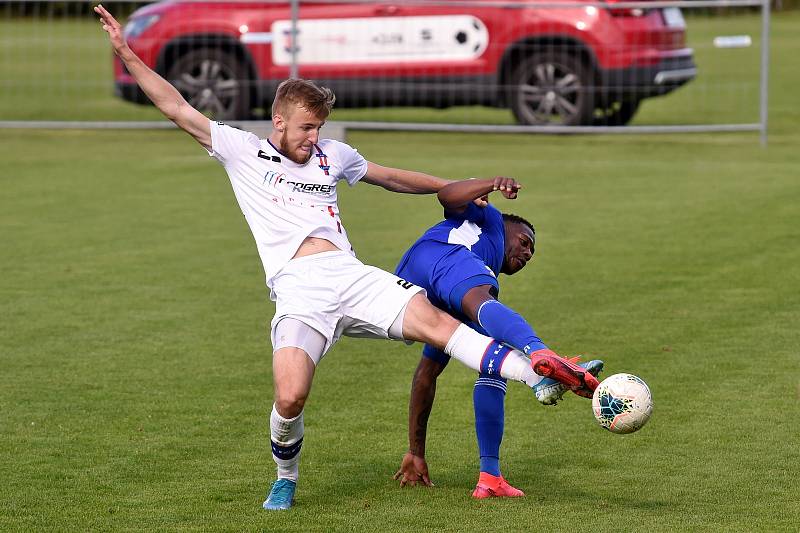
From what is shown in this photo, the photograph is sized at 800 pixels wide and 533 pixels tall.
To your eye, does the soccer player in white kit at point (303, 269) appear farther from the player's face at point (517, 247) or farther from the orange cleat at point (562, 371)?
the player's face at point (517, 247)

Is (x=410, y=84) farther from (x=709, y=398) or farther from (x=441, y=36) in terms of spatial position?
(x=709, y=398)

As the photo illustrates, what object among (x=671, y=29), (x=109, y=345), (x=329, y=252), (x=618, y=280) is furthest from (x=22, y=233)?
(x=671, y=29)

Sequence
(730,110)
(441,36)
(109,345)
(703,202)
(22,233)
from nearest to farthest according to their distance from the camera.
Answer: (109,345)
(22,233)
(703,202)
(441,36)
(730,110)

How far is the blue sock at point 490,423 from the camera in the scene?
6.44 meters

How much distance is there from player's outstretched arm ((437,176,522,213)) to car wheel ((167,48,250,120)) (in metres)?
12.0

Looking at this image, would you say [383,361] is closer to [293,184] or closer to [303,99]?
[293,184]

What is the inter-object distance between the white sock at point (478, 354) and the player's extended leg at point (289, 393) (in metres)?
0.57

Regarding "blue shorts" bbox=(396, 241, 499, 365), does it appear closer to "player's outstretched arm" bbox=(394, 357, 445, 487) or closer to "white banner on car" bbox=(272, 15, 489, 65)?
"player's outstretched arm" bbox=(394, 357, 445, 487)

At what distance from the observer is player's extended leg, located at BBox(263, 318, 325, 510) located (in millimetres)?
6070

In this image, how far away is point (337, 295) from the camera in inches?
244

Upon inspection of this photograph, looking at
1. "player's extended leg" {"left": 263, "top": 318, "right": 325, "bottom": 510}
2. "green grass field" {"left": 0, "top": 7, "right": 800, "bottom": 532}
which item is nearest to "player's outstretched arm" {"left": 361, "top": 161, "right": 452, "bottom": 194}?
"player's extended leg" {"left": 263, "top": 318, "right": 325, "bottom": 510}

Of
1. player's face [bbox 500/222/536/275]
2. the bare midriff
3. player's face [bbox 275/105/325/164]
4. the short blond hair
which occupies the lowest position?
player's face [bbox 500/222/536/275]

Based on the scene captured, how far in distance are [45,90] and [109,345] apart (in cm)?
1259

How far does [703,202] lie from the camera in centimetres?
1427
